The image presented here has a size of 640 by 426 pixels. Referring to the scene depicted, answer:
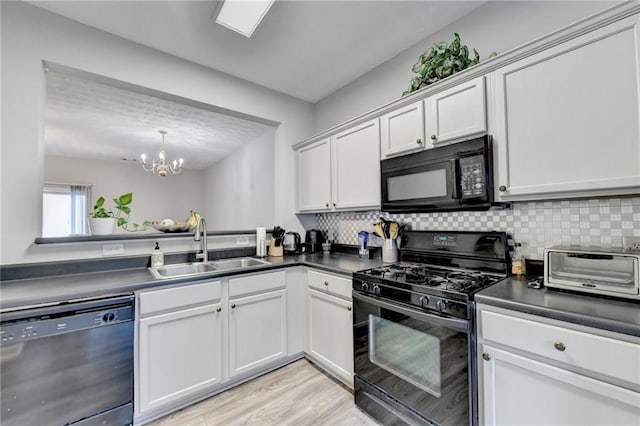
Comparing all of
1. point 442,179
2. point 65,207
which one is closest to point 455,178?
point 442,179

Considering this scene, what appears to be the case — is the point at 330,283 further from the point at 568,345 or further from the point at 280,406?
the point at 568,345

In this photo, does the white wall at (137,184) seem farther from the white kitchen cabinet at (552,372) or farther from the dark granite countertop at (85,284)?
the white kitchen cabinet at (552,372)

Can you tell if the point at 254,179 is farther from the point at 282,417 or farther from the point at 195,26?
the point at 282,417

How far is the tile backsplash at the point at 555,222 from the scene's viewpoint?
4.41 feet

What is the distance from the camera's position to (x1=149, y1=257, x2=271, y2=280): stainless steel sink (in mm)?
2113

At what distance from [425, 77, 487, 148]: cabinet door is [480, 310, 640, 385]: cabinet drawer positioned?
1047 millimetres

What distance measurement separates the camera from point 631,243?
4.27 feet

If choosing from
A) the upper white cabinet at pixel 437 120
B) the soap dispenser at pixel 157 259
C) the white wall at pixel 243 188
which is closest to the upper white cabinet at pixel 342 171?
the upper white cabinet at pixel 437 120

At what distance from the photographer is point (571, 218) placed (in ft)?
4.85

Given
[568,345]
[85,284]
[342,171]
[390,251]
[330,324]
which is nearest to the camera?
[568,345]

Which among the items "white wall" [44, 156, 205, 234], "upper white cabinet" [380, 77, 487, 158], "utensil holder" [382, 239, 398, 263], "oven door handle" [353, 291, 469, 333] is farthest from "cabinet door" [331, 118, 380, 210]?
"white wall" [44, 156, 205, 234]

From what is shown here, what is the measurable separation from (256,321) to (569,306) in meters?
1.88

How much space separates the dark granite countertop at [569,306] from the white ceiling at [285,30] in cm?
192

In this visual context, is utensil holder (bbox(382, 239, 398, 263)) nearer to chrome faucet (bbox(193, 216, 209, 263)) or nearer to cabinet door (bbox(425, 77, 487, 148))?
cabinet door (bbox(425, 77, 487, 148))
